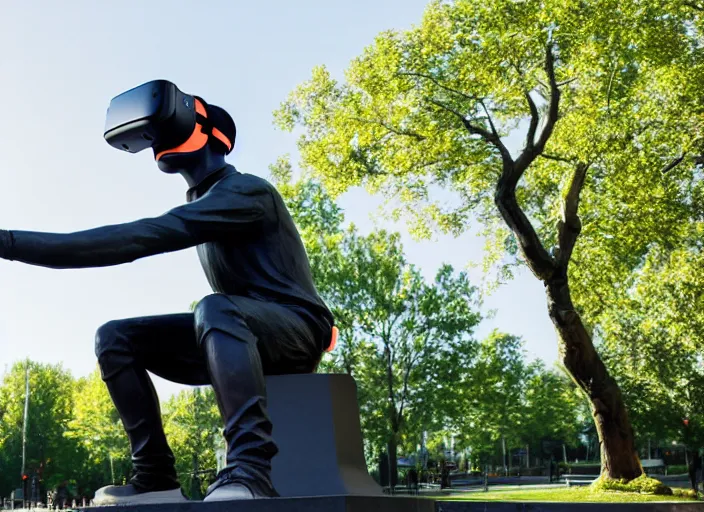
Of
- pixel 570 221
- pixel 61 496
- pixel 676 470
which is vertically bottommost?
pixel 61 496

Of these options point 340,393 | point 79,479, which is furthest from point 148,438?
point 79,479

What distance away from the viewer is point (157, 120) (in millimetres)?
3680

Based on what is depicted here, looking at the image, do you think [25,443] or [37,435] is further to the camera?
[37,435]

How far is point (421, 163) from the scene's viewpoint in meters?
22.1

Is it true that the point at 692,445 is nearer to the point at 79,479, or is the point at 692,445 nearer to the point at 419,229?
the point at 419,229

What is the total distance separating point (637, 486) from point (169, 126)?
18.2 m

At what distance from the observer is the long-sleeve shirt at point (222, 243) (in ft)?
10.4

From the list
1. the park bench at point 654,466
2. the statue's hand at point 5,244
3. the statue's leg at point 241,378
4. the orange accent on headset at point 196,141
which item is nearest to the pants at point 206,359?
the statue's leg at point 241,378

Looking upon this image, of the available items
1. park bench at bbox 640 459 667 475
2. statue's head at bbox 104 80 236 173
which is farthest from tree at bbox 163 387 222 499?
statue's head at bbox 104 80 236 173

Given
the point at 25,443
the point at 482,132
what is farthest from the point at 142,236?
the point at 25,443

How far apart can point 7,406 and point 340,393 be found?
176ft

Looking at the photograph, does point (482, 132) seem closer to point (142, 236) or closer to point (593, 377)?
point (593, 377)

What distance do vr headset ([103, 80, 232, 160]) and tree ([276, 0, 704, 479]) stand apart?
15003mm

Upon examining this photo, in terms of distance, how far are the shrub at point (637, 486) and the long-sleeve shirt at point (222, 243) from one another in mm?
17229
